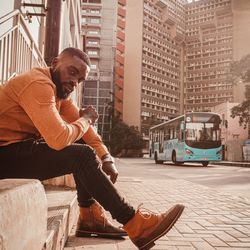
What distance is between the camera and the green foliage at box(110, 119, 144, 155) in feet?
210

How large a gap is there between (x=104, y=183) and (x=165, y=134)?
2377 centimetres

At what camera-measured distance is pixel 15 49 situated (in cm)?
457

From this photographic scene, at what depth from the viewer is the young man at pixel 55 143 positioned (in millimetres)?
2553

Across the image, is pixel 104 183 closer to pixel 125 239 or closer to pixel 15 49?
pixel 125 239

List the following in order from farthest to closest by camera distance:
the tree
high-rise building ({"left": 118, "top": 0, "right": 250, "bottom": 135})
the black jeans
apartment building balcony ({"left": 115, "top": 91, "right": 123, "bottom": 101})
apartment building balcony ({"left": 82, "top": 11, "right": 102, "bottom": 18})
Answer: high-rise building ({"left": 118, "top": 0, "right": 250, "bottom": 135}) → apartment building balcony ({"left": 115, "top": 91, "right": 123, "bottom": 101}) → apartment building balcony ({"left": 82, "top": 11, "right": 102, "bottom": 18}) → the tree → the black jeans

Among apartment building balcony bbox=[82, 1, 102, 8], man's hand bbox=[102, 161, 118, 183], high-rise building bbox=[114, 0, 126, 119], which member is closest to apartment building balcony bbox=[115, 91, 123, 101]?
high-rise building bbox=[114, 0, 126, 119]

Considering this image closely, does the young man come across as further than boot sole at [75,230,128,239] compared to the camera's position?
No

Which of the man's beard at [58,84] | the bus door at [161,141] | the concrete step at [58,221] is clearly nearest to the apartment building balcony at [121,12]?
the bus door at [161,141]

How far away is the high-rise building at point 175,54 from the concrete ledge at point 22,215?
88.1 metres

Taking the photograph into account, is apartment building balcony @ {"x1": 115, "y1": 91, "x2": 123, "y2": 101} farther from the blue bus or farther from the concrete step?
the concrete step

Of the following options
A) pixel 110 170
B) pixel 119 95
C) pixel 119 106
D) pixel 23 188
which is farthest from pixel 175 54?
pixel 23 188

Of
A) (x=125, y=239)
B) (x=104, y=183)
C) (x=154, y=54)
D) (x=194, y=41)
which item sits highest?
(x=194, y=41)

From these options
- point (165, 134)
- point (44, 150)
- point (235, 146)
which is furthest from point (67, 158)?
point (235, 146)

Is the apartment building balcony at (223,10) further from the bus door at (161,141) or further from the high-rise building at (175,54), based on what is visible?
the bus door at (161,141)
